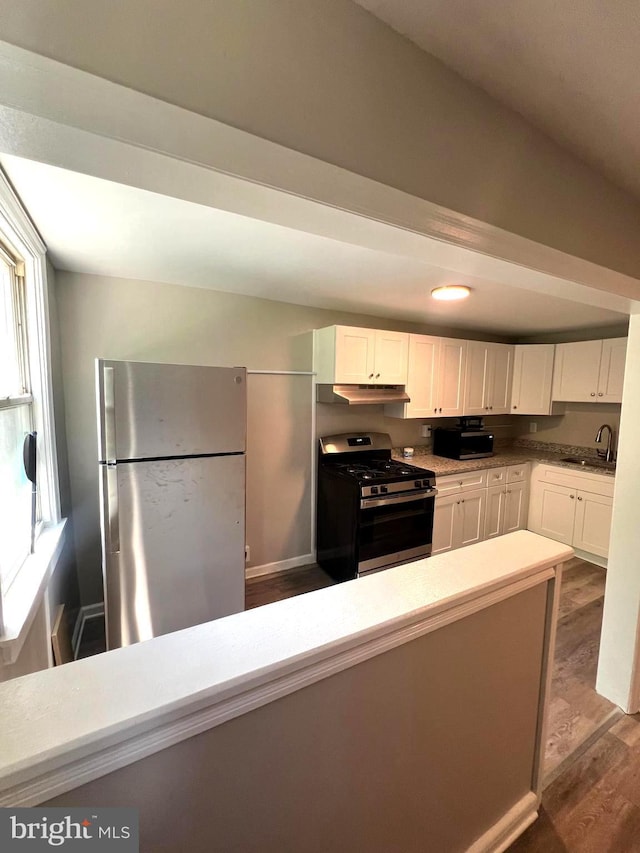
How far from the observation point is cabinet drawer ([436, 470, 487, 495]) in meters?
3.22

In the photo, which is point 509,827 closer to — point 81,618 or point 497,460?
point 81,618

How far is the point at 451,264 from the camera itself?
3.71 feet

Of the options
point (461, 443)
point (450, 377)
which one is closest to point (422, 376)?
point (450, 377)

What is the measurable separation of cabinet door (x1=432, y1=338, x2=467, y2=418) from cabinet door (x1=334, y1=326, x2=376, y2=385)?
0.82 metres

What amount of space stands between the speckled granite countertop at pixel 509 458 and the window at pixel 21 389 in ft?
8.99

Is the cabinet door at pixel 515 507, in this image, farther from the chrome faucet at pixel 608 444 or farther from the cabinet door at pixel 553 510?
the chrome faucet at pixel 608 444

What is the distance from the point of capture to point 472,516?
3.49 m

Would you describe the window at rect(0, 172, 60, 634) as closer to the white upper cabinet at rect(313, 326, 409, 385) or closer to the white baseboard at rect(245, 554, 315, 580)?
the white baseboard at rect(245, 554, 315, 580)

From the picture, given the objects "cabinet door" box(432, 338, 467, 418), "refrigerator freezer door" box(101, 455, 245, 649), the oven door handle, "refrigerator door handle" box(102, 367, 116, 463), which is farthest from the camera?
"cabinet door" box(432, 338, 467, 418)

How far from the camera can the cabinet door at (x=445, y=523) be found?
3.23 m

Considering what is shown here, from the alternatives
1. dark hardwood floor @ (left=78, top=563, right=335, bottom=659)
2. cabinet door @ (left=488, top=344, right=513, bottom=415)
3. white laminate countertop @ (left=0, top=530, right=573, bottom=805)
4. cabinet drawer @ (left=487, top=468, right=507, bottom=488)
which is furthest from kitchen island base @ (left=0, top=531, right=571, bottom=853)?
cabinet door @ (left=488, top=344, right=513, bottom=415)

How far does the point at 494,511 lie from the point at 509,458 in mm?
587

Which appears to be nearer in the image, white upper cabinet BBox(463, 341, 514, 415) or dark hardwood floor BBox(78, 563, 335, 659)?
dark hardwood floor BBox(78, 563, 335, 659)

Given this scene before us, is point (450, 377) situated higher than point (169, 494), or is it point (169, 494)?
point (450, 377)
